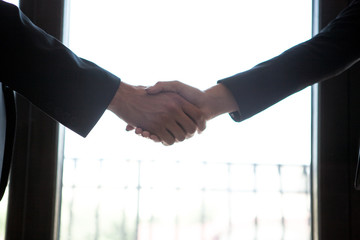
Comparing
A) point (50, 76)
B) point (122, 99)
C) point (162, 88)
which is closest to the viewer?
point (50, 76)

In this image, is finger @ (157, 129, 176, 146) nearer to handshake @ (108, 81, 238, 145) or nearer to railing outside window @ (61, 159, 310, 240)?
handshake @ (108, 81, 238, 145)

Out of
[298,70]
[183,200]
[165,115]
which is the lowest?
[183,200]

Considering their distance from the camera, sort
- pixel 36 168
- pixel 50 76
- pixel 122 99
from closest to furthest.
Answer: pixel 50 76, pixel 122 99, pixel 36 168

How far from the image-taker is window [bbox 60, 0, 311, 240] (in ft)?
5.40

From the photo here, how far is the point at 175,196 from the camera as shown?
5.47ft

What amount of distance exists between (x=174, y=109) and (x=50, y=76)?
0.42 metres

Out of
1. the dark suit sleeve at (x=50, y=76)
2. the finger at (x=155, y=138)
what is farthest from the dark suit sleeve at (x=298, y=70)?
the dark suit sleeve at (x=50, y=76)

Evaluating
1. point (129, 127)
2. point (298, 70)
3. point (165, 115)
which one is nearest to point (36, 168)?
point (129, 127)

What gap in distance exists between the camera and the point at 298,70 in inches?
55.9

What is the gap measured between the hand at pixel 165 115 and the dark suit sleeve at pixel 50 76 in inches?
6.9

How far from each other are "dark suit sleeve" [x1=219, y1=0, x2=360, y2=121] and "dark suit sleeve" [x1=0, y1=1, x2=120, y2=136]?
37 centimetres

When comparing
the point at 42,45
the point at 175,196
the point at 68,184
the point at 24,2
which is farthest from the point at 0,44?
the point at 175,196

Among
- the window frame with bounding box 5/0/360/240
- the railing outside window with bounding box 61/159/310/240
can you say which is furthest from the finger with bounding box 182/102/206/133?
the window frame with bounding box 5/0/360/240

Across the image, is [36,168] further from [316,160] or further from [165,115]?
[316,160]
